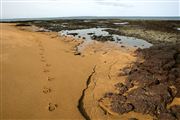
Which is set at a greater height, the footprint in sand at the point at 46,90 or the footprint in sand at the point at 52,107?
the footprint in sand at the point at 46,90

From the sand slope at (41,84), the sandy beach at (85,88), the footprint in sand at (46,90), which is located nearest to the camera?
the sand slope at (41,84)

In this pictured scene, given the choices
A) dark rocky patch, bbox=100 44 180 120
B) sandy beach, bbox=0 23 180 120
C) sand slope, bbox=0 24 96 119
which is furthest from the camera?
dark rocky patch, bbox=100 44 180 120

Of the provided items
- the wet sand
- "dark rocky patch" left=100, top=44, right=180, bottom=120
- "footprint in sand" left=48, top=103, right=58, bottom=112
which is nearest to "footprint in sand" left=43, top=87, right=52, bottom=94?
the wet sand

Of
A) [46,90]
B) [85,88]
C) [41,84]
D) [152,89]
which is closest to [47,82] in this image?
[41,84]

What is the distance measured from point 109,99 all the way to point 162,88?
5.78 feet

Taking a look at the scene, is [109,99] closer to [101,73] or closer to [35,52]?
[101,73]

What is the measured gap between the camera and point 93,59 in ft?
35.7

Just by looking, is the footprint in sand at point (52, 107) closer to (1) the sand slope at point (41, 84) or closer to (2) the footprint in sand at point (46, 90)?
(1) the sand slope at point (41, 84)

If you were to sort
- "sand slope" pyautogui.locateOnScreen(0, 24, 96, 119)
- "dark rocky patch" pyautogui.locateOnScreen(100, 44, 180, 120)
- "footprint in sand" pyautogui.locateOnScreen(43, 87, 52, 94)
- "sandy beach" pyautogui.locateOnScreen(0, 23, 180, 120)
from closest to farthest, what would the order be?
"sand slope" pyautogui.locateOnScreen(0, 24, 96, 119) < "sandy beach" pyautogui.locateOnScreen(0, 23, 180, 120) < "dark rocky patch" pyautogui.locateOnScreen(100, 44, 180, 120) < "footprint in sand" pyautogui.locateOnScreen(43, 87, 52, 94)

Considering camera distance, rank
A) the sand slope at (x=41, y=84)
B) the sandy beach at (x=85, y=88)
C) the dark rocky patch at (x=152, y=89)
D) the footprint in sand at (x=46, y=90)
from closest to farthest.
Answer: the sand slope at (x=41, y=84) → the sandy beach at (x=85, y=88) → the dark rocky patch at (x=152, y=89) → the footprint in sand at (x=46, y=90)

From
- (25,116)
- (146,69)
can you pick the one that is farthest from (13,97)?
(146,69)

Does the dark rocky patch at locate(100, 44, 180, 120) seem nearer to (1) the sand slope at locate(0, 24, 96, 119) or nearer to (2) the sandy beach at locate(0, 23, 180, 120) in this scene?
(2) the sandy beach at locate(0, 23, 180, 120)

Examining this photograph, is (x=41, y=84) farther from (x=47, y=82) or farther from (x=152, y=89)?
(x=152, y=89)

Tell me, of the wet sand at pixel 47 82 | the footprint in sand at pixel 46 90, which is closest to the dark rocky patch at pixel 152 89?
the wet sand at pixel 47 82
